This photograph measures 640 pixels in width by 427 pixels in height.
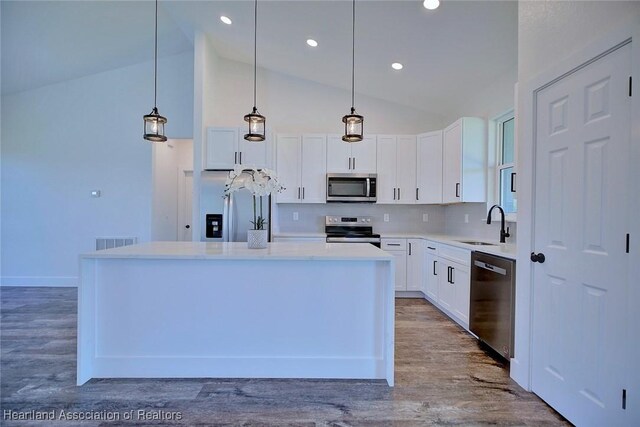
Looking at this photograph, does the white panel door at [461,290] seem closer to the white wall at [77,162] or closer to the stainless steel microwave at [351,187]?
the stainless steel microwave at [351,187]

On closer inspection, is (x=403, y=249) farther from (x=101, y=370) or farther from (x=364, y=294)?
(x=101, y=370)

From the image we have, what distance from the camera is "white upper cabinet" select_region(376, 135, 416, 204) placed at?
14.8ft

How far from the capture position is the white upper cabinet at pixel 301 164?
4.49 meters

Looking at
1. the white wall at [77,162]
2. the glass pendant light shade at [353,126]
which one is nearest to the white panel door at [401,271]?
the glass pendant light shade at [353,126]

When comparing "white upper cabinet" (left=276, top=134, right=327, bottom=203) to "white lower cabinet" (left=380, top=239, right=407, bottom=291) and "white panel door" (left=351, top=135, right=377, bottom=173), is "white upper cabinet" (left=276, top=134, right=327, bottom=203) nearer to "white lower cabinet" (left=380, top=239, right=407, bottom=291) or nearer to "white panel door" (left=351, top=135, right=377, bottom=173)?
"white panel door" (left=351, top=135, right=377, bottom=173)

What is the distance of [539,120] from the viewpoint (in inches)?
78.3

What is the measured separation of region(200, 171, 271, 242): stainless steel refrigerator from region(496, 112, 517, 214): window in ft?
9.38

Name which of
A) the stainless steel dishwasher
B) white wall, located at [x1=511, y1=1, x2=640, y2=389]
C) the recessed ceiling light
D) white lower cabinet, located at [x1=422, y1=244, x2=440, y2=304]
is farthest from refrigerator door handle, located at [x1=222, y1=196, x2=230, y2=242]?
white wall, located at [x1=511, y1=1, x2=640, y2=389]

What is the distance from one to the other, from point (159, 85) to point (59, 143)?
176 cm

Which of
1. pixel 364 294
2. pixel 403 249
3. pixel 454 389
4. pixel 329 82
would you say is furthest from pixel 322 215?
pixel 454 389

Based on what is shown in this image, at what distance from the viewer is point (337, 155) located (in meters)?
4.49

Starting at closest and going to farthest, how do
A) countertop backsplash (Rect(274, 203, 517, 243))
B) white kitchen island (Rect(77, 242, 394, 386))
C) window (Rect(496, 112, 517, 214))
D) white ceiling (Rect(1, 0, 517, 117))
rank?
white kitchen island (Rect(77, 242, 394, 386)) < white ceiling (Rect(1, 0, 517, 117)) < window (Rect(496, 112, 517, 214)) < countertop backsplash (Rect(274, 203, 517, 243))

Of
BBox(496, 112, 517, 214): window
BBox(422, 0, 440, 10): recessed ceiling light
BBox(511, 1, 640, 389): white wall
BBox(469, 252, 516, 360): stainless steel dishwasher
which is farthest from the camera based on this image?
BBox(496, 112, 517, 214): window

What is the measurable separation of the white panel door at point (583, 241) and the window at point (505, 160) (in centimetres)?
165
